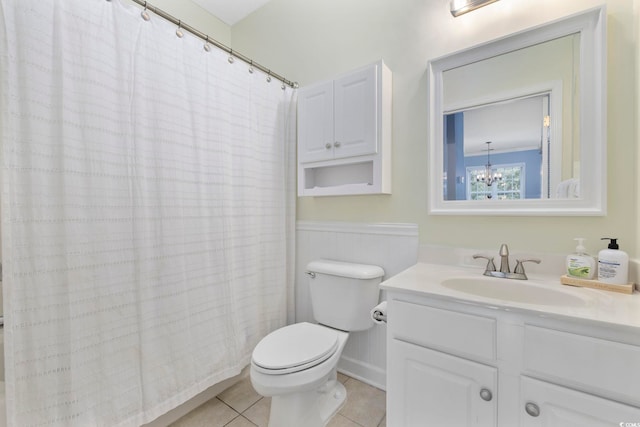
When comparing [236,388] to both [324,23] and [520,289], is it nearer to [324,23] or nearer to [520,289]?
[520,289]

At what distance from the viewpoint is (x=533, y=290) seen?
1.08 metres

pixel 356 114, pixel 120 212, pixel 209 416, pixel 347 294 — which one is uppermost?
pixel 356 114

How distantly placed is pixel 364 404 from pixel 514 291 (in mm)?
999

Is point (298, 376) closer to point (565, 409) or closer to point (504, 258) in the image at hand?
point (565, 409)

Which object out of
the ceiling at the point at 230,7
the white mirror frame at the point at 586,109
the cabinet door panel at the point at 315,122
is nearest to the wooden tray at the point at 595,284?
the white mirror frame at the point at 586,109

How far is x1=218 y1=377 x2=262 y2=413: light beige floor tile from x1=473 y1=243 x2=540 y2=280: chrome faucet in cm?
142

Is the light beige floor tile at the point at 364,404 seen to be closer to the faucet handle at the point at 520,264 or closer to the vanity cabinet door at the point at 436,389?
the vanity cabinet door at the point at 436,389

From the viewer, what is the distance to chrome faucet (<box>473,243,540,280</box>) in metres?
1.16

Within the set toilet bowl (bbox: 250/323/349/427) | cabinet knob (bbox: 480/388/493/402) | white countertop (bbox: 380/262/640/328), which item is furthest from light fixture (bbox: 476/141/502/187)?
toilet bowl (bbox: 250/323/349/427)

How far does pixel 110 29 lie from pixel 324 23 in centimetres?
124

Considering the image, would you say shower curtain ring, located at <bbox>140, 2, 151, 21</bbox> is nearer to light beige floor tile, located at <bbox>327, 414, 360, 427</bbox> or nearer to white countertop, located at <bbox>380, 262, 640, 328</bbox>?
white countertop, located at <bbox>380, 262, 640, 328</bbox>

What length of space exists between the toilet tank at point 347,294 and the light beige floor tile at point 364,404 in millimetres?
408

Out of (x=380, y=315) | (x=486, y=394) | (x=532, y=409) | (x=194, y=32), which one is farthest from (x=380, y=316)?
(x=194, y=32)

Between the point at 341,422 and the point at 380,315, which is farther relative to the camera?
the point at 341,422
